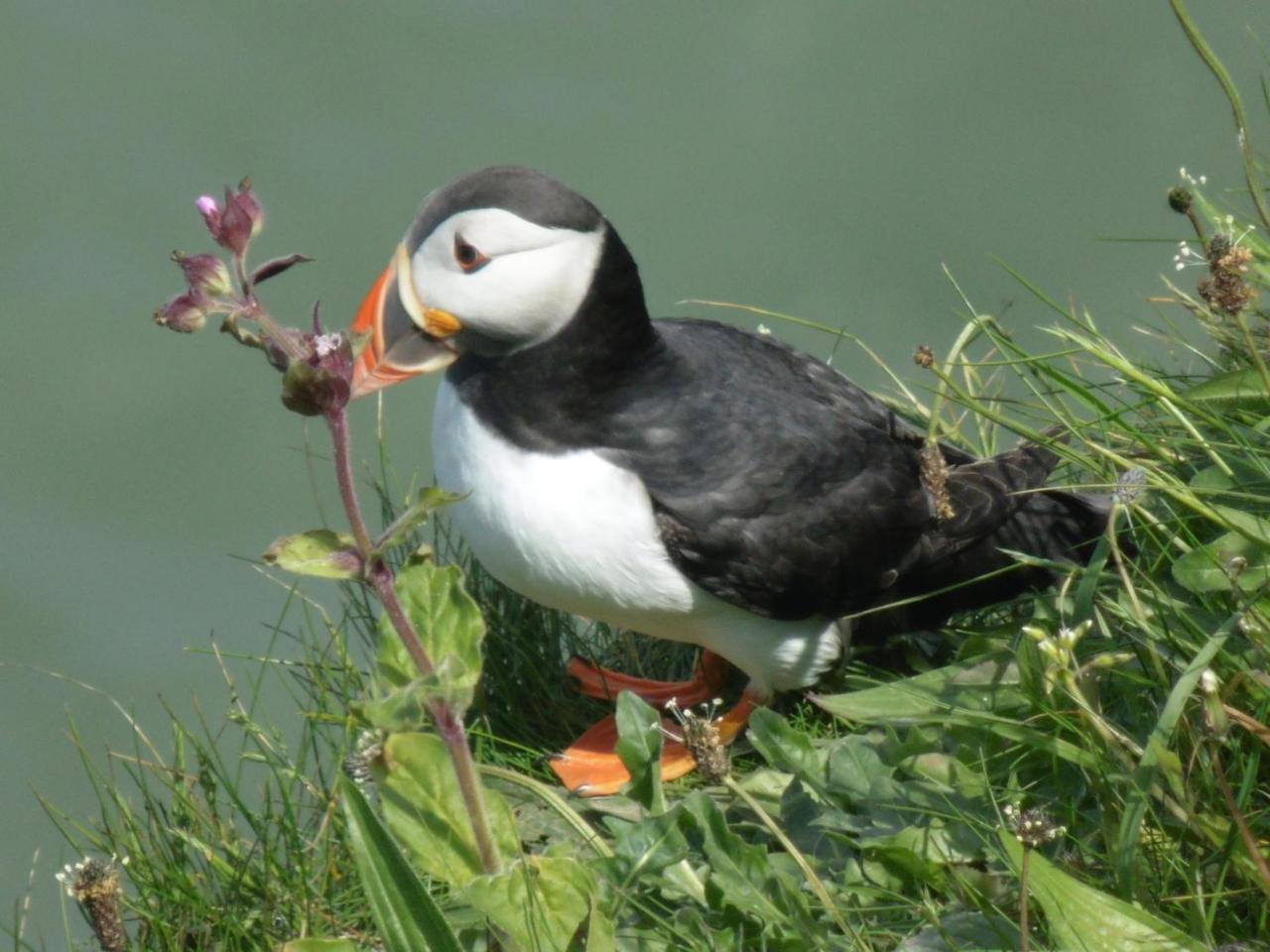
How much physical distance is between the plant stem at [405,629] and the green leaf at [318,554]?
17 mm

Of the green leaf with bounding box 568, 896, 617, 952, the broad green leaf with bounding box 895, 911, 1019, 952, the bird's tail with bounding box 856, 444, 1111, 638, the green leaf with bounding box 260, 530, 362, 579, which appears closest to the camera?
the green leaf with bounding box 260, 530, 362, 579

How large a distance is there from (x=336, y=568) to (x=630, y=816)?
55.9 inches

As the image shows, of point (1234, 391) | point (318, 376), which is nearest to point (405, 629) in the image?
point (318, 376)

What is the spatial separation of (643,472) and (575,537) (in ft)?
0.61

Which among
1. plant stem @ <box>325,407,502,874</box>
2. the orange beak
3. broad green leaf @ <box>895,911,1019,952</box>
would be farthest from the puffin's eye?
broad green leaf @ <box>895,911,1019,952</box>

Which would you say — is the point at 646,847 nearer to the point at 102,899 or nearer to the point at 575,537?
the point at 102,899

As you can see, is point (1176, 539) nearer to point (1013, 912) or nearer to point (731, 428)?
point (1013, 912)

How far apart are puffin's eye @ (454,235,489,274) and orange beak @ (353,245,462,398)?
4.1 inches

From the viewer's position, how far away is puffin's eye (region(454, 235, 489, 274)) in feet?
10.5

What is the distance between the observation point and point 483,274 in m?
3.21

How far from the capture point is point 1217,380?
2898 millimetres

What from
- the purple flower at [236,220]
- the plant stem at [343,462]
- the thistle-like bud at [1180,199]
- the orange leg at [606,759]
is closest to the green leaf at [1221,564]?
the thistle-like bud at [1180,199]

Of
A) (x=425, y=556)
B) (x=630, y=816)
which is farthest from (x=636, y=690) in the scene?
(x=425, y=556)

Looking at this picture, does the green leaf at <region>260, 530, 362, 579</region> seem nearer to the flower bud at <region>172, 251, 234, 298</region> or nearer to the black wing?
the flower bud at <region>172, 251, 234, 298</region>
